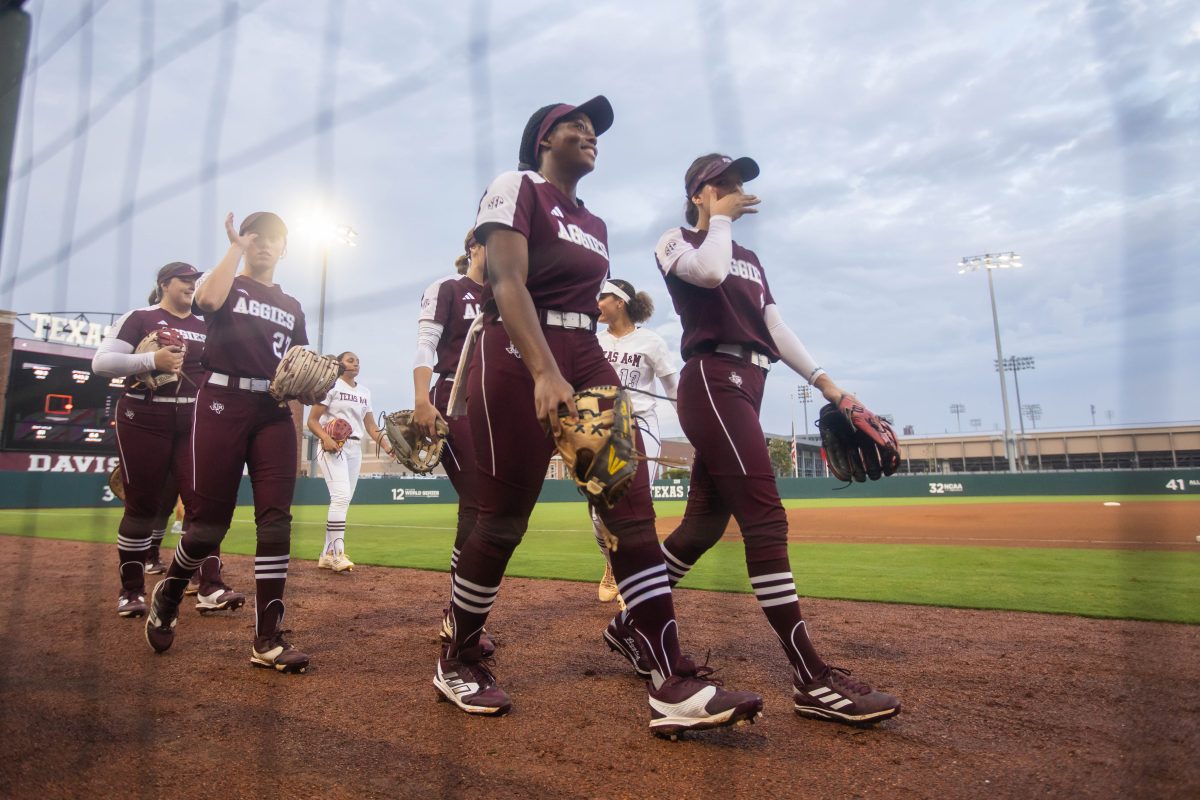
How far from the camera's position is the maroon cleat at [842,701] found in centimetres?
221

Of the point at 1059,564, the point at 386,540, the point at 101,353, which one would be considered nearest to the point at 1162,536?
the point at 1059,564

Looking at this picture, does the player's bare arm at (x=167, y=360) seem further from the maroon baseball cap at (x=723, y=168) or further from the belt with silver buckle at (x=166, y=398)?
the maroon baseball cap at (x=723, y=168)

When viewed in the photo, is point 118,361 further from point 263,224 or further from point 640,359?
point 640,359

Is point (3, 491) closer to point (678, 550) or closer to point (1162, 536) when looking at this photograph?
point (678, 550)

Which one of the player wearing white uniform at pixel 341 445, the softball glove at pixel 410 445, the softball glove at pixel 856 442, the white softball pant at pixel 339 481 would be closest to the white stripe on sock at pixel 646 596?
the softball glove at pixel 856 442

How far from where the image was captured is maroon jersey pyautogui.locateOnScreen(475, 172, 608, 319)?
2309 mm

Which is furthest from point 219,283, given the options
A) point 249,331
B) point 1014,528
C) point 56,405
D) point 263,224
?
point 56,405

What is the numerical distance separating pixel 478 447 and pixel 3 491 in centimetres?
2129

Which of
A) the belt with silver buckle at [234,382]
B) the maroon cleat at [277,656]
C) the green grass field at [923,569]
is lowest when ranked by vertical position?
the green grass field at [923,569]

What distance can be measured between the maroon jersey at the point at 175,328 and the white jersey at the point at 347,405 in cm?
240

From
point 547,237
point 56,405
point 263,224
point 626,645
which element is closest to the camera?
point 547,237

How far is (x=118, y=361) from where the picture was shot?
390cm

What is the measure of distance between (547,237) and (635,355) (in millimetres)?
2312

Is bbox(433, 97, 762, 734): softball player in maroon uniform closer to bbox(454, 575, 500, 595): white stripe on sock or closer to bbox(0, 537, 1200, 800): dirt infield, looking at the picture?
bbox(454, 575, 500, 595): white stripe on sock
